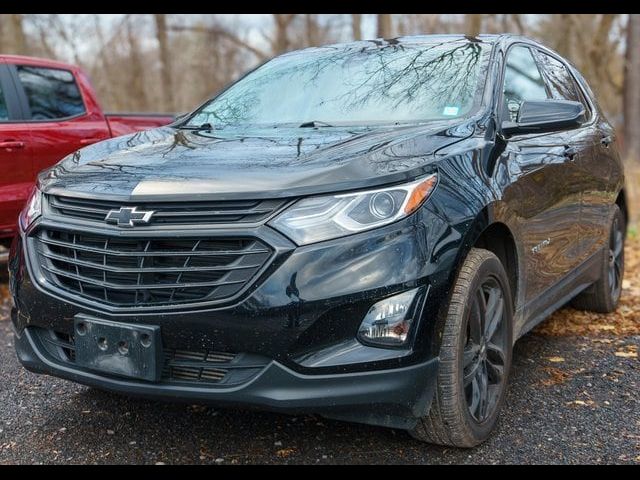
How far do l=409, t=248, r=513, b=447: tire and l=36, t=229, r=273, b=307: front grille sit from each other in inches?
30.2

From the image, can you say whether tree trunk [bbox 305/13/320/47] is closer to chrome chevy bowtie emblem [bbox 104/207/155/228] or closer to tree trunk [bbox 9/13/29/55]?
tree trunk [bbox 9/13/29/55]

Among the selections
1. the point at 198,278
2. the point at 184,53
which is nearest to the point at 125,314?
the point at 198,278

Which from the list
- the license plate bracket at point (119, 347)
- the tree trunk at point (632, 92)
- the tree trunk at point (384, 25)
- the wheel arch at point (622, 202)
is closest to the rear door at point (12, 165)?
the license plate bracket at point (119, 347)

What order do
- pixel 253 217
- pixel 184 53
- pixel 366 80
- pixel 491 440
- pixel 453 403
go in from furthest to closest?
pixel 184 53 → pixel 366 80 → pixel 491 440 → pixel 453 403 → pixel 253 217

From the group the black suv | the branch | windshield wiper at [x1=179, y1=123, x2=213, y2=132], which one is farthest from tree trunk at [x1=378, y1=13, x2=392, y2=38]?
the black suv

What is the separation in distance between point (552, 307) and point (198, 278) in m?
2.20

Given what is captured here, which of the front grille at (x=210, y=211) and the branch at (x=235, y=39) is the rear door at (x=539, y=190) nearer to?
the front grille at (x=210, y=211)

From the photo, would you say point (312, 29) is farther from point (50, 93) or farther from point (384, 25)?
point (50, 93)

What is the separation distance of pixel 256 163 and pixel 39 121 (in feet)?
12.4

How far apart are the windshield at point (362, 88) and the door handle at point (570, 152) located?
0.69 m

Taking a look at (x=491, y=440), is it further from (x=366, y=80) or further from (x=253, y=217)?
(x=366, y=80)

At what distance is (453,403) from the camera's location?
2.58 metres

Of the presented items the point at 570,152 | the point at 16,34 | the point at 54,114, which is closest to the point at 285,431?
the point at 570,152

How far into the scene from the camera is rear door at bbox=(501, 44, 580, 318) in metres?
3.15
